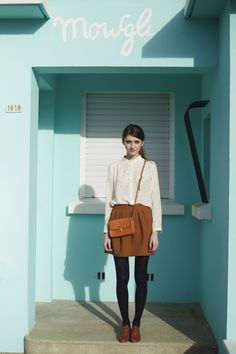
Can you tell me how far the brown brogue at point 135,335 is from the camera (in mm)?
4789

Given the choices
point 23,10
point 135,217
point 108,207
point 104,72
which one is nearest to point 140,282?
point 135,217

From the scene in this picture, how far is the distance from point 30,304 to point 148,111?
2.91 meters

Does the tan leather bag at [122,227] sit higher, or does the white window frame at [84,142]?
the white window frame at [84,142]

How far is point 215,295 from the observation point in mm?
5098

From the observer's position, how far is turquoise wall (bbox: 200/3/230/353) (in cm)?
456

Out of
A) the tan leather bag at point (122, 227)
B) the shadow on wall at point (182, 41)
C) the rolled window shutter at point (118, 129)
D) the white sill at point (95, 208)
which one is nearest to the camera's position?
the tan leather bag at point (122, 227)

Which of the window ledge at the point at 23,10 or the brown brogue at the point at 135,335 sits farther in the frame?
the brown brogue at the point at 135,335

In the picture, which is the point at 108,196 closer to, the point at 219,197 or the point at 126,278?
the point at 126,278

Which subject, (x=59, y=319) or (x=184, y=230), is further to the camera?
(x=184, y=230)

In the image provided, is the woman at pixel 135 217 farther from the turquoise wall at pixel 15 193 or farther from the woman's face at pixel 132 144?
the turquoise wall at pixel 15 193

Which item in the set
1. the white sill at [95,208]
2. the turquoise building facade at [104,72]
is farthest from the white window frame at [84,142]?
the turquoise building facade at [104,72]

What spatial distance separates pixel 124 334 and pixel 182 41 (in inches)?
115

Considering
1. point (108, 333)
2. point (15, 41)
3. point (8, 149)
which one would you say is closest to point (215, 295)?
point (108, 333)

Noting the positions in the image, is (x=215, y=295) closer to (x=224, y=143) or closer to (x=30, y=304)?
(x=224, y=143)
